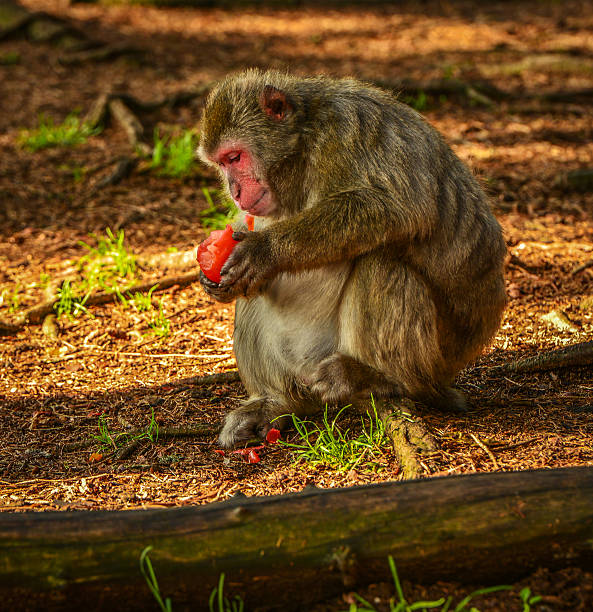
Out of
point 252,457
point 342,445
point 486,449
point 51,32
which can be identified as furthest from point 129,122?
point 486,449

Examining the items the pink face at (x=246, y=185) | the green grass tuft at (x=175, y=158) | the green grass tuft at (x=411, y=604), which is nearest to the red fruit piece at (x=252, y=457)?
the pink face at (x=246, y=185)

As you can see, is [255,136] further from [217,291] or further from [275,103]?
[217,291]

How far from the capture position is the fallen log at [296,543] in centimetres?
254

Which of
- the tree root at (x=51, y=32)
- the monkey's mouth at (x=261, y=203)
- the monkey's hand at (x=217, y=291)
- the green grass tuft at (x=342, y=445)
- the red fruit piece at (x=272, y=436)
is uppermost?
the tree root at (x=51, y=32)

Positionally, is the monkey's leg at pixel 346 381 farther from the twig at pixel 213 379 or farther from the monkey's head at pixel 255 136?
the twig at pixel 213 379

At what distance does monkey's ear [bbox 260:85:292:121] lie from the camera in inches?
169

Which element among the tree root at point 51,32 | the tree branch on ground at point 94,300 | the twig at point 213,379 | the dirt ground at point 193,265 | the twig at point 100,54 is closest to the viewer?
the dirt ground at point 193,265

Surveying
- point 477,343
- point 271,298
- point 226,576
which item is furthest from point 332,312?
point 226,576

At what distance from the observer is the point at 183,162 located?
8.19m

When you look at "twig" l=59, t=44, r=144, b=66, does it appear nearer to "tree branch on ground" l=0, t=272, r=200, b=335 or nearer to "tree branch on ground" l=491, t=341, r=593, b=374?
"tree branch on ground" l=0, t=272, r=200, b=335

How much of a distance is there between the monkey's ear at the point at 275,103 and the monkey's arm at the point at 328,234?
565 millimetres

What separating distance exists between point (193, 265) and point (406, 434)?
3061mm

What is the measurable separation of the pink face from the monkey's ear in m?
0.25

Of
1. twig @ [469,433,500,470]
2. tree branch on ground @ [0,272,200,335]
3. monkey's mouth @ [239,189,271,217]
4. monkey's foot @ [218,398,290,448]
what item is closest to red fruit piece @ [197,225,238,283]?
monkey's mouth @ [239,189,271,217]
